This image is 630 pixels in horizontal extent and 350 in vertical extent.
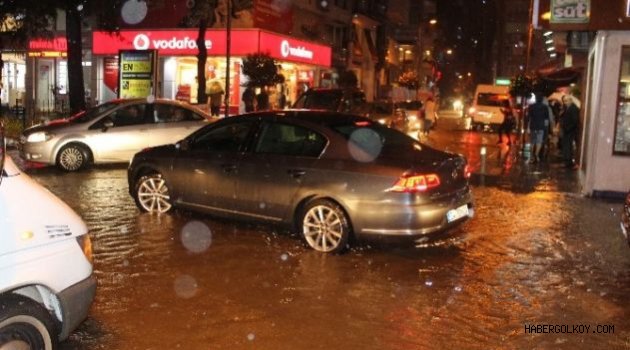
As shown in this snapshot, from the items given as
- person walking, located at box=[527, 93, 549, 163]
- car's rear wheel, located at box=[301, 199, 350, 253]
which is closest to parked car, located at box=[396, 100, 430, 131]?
person walking, located at box=[527, 93, 549, 163]

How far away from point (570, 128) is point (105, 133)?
11.2m

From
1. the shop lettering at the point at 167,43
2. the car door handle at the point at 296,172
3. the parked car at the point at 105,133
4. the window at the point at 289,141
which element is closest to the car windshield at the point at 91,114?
the parked car at the point at 105,133

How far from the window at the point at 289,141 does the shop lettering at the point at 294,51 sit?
19.4 m

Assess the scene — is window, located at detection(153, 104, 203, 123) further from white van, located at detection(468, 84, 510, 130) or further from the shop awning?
white van, located at detection(468, 84, 510, 130)

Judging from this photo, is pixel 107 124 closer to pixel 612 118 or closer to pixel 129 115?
pixel 129 115

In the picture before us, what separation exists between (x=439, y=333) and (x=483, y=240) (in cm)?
365

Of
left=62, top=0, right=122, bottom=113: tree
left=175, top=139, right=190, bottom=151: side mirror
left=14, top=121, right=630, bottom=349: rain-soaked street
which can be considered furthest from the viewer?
left=62, top=0, right=122, bottom=113: tree

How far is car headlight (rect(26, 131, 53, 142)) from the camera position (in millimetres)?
14297

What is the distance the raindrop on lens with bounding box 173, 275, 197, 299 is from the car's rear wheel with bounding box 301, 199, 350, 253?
168 centimetres

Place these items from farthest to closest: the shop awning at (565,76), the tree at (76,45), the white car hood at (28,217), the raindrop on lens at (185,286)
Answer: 1. the tree at (76,45)
2. the shop awning at (565,76)
3. the raindrop on lens at (185,286)
4. the white car hood at (28,217)

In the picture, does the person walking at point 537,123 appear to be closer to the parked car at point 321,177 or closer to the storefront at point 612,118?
the storefront at point 612,118

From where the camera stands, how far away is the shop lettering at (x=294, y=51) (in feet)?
91.6

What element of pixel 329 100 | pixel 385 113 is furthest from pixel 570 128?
pixel 329 100

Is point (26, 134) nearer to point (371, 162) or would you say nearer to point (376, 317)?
point (371, 162)
